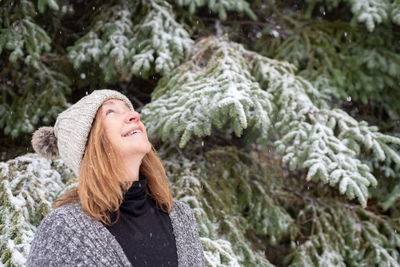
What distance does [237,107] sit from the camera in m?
2.48

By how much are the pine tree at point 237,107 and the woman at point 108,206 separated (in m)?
0.78

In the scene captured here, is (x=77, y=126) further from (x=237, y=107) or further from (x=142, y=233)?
(x=237, y=107)

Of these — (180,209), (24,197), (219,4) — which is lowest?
(24,197)

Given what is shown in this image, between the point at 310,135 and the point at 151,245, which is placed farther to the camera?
the point at 310,135

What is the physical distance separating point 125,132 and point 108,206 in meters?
0.34

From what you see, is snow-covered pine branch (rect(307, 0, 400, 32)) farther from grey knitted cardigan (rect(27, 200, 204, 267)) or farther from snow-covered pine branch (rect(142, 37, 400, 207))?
grey knitted cardigan (rect(27, 200, 204, 267))

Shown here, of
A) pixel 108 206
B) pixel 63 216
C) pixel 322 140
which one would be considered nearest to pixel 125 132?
pixel 108 206

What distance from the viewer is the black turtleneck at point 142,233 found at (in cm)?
167

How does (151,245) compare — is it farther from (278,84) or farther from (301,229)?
(301,229)

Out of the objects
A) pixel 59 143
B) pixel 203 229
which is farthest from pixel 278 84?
pixel 59 143

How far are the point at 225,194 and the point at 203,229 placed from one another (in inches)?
25.4

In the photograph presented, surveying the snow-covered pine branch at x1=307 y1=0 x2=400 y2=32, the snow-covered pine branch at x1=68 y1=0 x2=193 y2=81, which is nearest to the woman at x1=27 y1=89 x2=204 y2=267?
the snow-covered pine branch at x1=68 y1=0 x2=193 y2=81

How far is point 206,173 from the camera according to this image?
136 inches

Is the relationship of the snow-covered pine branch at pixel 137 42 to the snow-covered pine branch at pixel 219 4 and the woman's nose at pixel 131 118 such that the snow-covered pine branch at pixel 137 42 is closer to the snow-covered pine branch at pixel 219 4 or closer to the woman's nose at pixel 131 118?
the snow-covered pine branch at pixel 219 4
